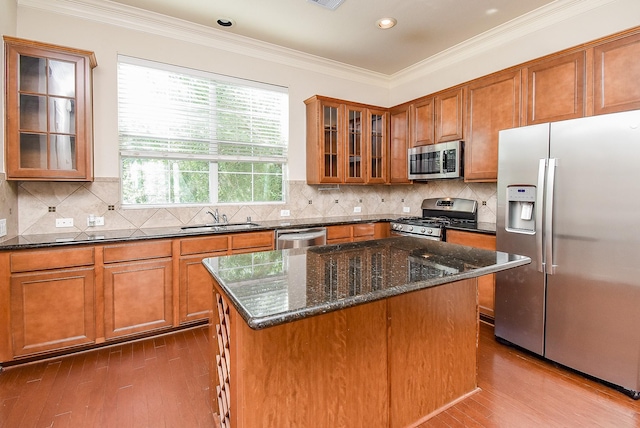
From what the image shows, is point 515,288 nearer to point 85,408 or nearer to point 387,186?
point 387,186

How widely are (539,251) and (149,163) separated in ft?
12.2

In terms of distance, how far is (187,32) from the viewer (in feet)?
11.2

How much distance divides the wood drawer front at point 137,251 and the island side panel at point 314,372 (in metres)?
1.83

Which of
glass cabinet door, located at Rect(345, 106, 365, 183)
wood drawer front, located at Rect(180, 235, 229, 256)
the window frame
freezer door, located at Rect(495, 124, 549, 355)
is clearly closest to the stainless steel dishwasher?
wood drawer front, located at Rect(180, 235, 229, 256)

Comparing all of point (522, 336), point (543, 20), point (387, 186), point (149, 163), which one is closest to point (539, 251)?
point (522, 336)

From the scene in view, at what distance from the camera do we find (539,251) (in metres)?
2.46

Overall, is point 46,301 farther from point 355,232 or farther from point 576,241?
point 576,241

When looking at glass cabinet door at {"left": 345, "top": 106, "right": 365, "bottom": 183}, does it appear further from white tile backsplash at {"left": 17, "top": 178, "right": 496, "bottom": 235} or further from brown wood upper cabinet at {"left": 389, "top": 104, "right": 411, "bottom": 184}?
brown wood upper cabinet at {"left": 389, "top": 104, "right": 411, "bottom": 184}

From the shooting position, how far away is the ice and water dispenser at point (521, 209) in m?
2.52

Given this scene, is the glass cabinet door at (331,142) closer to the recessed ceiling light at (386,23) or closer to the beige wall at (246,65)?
the beige wall at (246,65)

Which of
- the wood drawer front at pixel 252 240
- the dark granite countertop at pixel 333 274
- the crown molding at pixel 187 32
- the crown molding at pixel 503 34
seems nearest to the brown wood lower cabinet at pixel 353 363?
the dark granite countertop at pixel 333 274

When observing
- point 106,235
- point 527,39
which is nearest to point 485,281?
point 527,39

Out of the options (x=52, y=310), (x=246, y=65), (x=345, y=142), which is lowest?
(x=52, y=310)

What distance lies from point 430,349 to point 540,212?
1.47m
